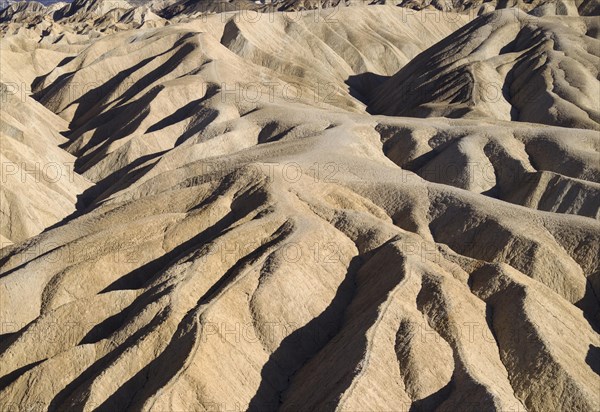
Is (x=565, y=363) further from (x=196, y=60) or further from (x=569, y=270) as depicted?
(x=196, y=60)

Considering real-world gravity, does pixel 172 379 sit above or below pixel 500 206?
above

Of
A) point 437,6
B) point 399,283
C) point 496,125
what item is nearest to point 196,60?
point 496,125

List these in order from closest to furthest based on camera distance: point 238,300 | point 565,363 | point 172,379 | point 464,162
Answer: point 172,379, point 565,363, point 238,300, point 464,162

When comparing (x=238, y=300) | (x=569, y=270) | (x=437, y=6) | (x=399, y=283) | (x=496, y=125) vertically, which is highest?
(x=238, y=300)

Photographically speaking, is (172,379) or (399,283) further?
(399,283)

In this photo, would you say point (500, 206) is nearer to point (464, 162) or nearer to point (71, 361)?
point (464, 162)

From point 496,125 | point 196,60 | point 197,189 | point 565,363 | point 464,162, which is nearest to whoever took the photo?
point 565,363
